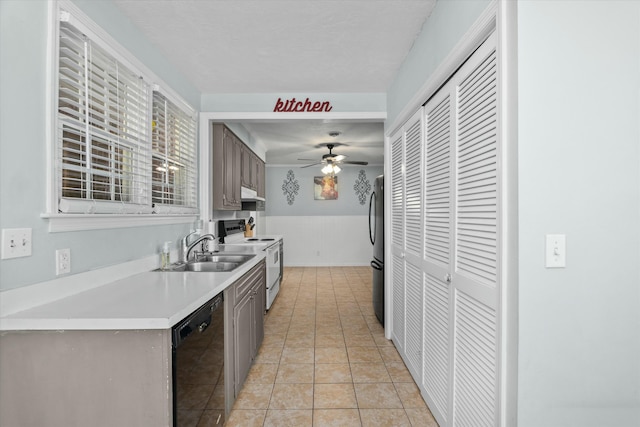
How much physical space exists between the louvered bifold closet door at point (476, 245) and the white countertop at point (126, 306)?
4.03ft

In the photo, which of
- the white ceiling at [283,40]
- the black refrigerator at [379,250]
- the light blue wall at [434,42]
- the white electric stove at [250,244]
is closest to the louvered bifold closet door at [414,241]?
the light blue wall at [434,42]

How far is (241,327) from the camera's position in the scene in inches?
94.9

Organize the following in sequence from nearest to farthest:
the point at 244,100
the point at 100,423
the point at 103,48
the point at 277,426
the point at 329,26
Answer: the point at 100,423 → the point at 103,48 → the point at 277,426 → the point at 329,26 → the point at 244,100

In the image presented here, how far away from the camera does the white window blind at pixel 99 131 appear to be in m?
1.63

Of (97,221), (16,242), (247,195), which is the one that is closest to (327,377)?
(97,221)

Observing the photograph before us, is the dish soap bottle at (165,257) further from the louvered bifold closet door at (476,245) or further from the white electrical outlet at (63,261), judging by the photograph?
the louvered bifold closet door at (476,245)

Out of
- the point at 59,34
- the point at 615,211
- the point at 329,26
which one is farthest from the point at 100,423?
the point at 329,26

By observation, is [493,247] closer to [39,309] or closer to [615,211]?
[615,211]

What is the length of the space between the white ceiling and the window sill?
4.06 feet

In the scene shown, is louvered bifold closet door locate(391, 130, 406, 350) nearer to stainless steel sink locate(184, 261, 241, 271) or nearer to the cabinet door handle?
stainless steel sink locate(184, 261, 241, 271)

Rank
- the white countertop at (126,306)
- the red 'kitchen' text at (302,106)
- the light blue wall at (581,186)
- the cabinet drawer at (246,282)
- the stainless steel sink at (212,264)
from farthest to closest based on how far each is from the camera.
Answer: the red 'kitchen' text at (302,106), the stainless steel sink at (212,264), the cabinet drawer at (246,282), the white countertop at (126,306), the light blue wall at (581,186)

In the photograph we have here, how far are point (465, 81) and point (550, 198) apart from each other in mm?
787

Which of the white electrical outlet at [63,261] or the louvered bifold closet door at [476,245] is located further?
the white electrical outlet at [63,261]

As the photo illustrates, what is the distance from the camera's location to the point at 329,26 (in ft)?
7.51
